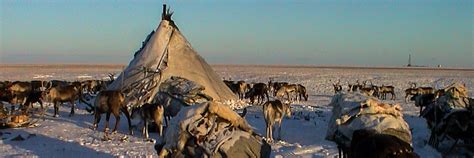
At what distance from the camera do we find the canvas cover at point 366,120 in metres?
10.2

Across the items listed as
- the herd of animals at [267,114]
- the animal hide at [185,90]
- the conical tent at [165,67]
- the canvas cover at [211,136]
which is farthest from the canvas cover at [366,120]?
the conical tent at [165,67]

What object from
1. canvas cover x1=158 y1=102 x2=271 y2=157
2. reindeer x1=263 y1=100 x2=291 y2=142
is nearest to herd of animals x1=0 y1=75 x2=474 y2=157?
reindeer x1=263 y1=100 x2=291 y2=142

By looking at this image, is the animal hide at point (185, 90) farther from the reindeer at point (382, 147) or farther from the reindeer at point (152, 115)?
the reindeer at point (382, 147)

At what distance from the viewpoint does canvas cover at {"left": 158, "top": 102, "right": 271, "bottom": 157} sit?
9133mm

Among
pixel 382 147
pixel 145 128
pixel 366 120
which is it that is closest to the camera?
pixel 382 147

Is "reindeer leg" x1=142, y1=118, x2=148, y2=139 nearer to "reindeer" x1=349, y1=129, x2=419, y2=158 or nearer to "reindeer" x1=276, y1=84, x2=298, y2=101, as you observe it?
"reindeer" x1=349, y1=129, x2=419, y2=158

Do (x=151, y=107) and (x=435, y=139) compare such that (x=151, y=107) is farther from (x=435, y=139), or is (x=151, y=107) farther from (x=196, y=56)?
(x=196, y=56)

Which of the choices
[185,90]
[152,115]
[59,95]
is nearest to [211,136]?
[152,115]

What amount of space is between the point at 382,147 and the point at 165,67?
16.5 meters

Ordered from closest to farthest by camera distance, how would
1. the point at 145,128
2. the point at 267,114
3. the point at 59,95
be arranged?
the point at 267,114, the point at 145,128, the point at 59,95

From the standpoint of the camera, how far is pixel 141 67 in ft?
77.5

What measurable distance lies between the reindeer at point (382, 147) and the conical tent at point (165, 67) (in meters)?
14.4

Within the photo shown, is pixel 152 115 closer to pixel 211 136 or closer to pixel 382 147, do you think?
pixel 211 136

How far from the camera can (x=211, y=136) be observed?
30.4 feet
